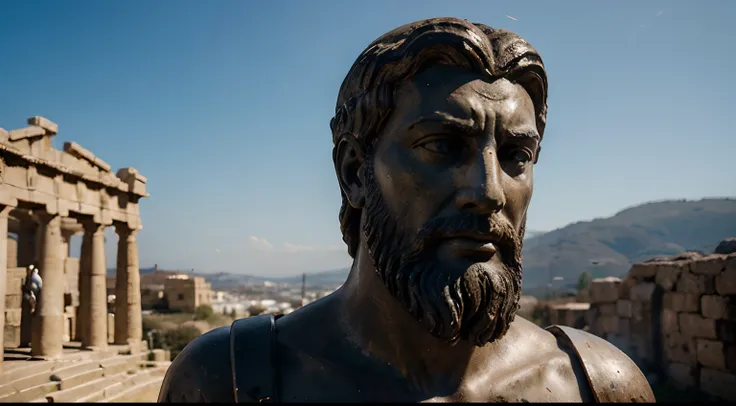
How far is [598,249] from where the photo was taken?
65.0 metres

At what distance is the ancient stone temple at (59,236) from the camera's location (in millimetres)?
16719

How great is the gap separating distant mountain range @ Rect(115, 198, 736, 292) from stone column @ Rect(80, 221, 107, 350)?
31.7 metres

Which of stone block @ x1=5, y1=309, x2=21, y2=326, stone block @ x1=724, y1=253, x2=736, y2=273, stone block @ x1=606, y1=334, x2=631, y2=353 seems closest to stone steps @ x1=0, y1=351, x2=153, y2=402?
stone block @ x1=5, y1=309, x2=21, y2=326

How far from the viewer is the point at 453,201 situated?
202 cm

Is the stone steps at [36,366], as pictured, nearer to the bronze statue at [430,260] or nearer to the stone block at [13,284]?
the stone block at [13,284]

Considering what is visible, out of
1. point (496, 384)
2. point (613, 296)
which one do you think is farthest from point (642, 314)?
point (496, 384)

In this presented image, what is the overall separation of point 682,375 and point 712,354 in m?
1.04

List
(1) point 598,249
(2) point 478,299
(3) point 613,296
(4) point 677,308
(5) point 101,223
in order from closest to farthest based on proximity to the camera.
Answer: (2) point 478,299, (4) point 677,308, (3) point 613,296, (5) point 101,223, (1) point 598,249

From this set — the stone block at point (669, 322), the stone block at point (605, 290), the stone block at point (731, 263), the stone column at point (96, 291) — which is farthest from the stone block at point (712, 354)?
the stone column at point (96, 291)

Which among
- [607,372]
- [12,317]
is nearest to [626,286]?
[607,372]

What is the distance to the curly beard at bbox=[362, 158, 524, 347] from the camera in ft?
6.57

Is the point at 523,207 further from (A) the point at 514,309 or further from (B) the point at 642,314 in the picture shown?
(B) the point at 642,314

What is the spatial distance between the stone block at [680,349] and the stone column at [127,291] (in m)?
18.3

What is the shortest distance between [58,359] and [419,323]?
1860 cm
